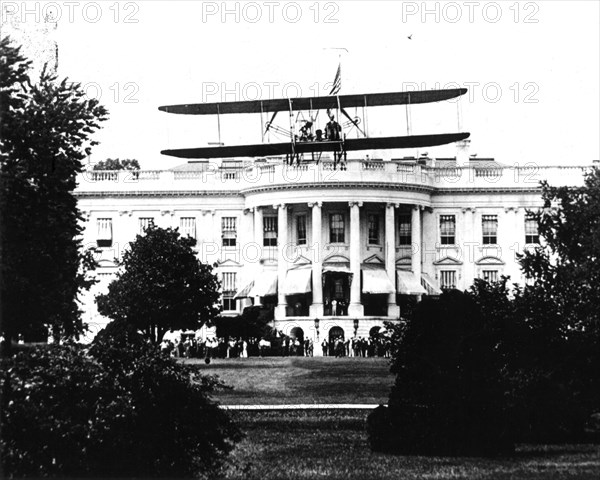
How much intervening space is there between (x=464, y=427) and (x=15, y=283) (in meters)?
9.73

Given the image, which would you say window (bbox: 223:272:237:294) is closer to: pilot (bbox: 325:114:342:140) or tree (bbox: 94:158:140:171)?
pilot (bbox: 325:114:342:140)

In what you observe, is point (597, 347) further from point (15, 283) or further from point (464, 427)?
point (15, 283)

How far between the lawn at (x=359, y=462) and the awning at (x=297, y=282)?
176 feet

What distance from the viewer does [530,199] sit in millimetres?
92312

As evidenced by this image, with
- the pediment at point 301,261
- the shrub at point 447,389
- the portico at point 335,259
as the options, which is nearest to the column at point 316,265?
the portico at point 335,259

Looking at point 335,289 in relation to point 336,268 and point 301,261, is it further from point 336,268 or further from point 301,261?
point 301,261

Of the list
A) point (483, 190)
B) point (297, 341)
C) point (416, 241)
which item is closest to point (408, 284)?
point (416, 241)

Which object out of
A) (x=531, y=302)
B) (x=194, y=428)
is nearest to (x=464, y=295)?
(x=531, y=302)

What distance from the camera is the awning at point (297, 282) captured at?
86531 millimetres

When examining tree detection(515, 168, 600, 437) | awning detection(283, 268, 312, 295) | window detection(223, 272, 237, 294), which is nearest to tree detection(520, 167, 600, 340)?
tree detection(515, 168, 600, 437)

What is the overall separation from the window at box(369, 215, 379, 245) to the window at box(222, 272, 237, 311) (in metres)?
9.21

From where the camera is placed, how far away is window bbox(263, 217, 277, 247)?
3597 inches

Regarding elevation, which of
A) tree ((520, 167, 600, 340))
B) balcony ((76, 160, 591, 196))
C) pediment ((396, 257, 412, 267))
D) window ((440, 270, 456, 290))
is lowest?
tree ((520, 167, 600, 340))

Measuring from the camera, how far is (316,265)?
87.9 m
